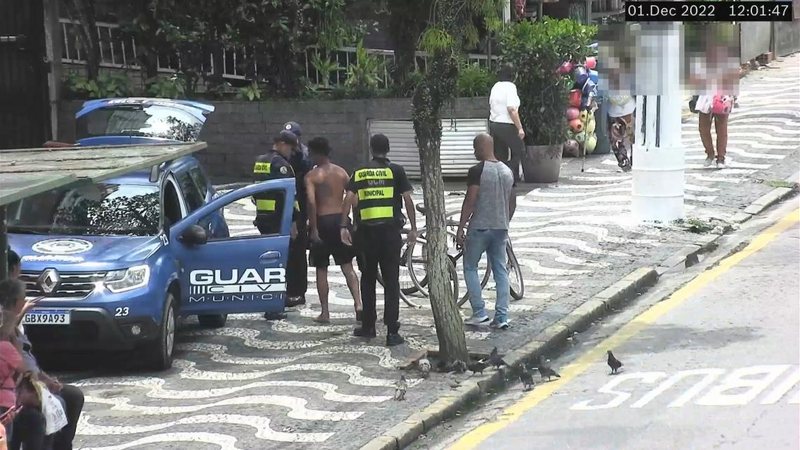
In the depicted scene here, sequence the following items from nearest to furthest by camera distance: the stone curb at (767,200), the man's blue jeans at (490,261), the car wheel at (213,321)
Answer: the man's blue jeans at (490,261), the car wheel at (213,321), the stone curb at (767,200)

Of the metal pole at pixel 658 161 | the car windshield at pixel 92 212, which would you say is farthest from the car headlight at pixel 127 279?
the metal pole at pixel 658 161

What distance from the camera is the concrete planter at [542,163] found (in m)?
19.6

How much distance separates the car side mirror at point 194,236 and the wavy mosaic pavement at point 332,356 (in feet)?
3.39

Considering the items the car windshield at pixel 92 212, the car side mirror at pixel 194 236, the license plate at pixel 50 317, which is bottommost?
the license plate at pixel 50 317

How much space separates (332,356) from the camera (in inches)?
449

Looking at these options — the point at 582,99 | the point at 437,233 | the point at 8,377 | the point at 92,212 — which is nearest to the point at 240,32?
the point at 582,99

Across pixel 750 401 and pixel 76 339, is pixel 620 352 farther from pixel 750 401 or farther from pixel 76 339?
pixel 76 339

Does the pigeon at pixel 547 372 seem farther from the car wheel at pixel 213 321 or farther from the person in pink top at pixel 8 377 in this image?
the person in pink top at pixel 8 377

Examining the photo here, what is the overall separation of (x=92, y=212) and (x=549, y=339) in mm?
4203

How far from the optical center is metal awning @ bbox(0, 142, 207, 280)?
695 cm

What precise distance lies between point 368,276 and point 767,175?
1025 centimetres

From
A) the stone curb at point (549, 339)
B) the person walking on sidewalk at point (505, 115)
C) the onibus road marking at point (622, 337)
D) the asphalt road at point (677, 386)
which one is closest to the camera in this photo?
the asphalt road at point (677, 386)

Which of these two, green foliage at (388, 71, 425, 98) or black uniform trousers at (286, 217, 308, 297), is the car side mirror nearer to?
black uniform trousers at (286, 217, 308, 297)

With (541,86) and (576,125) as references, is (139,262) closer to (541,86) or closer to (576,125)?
(541,86)
